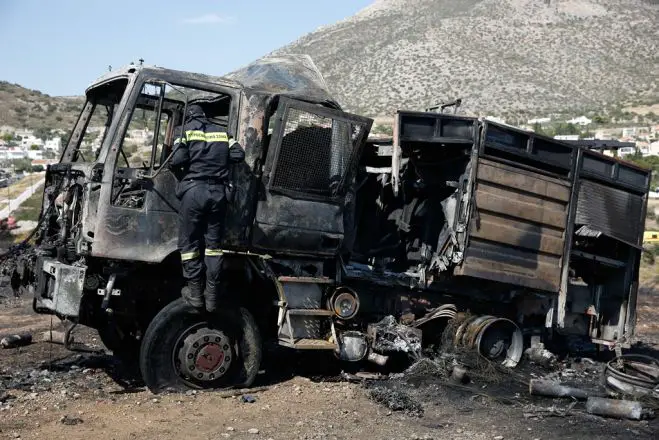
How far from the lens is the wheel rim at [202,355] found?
21.3ft

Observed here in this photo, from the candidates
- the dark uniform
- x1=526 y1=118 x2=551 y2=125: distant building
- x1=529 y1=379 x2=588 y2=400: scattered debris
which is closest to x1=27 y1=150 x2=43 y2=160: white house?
x1=526 y1=118 x2=551 y2=125: distant building

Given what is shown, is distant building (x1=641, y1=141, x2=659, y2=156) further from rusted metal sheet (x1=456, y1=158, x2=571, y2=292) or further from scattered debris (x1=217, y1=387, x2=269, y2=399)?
scattered debris (x1=217, y1=387, x2=269, y2=399)

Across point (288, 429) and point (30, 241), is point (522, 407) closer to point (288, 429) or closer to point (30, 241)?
point (288, 429)

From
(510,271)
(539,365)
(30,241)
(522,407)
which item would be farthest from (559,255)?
(30,241)

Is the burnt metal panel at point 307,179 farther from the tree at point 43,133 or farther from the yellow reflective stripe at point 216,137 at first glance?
the tree at point 43,133

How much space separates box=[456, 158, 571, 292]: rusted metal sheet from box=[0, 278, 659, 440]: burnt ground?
1074 mm

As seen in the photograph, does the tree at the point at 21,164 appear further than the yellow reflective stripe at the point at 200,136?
Yes

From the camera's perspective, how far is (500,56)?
219 feet

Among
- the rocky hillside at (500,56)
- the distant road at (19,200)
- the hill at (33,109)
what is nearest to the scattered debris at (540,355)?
the distant road at (19,200)

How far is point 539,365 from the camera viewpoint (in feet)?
27.6

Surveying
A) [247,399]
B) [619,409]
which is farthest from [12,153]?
[619,409]

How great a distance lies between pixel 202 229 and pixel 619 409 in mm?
3822

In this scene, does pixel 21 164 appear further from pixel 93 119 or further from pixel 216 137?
pixel 216 137

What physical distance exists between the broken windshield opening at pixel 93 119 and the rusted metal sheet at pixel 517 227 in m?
3.67
